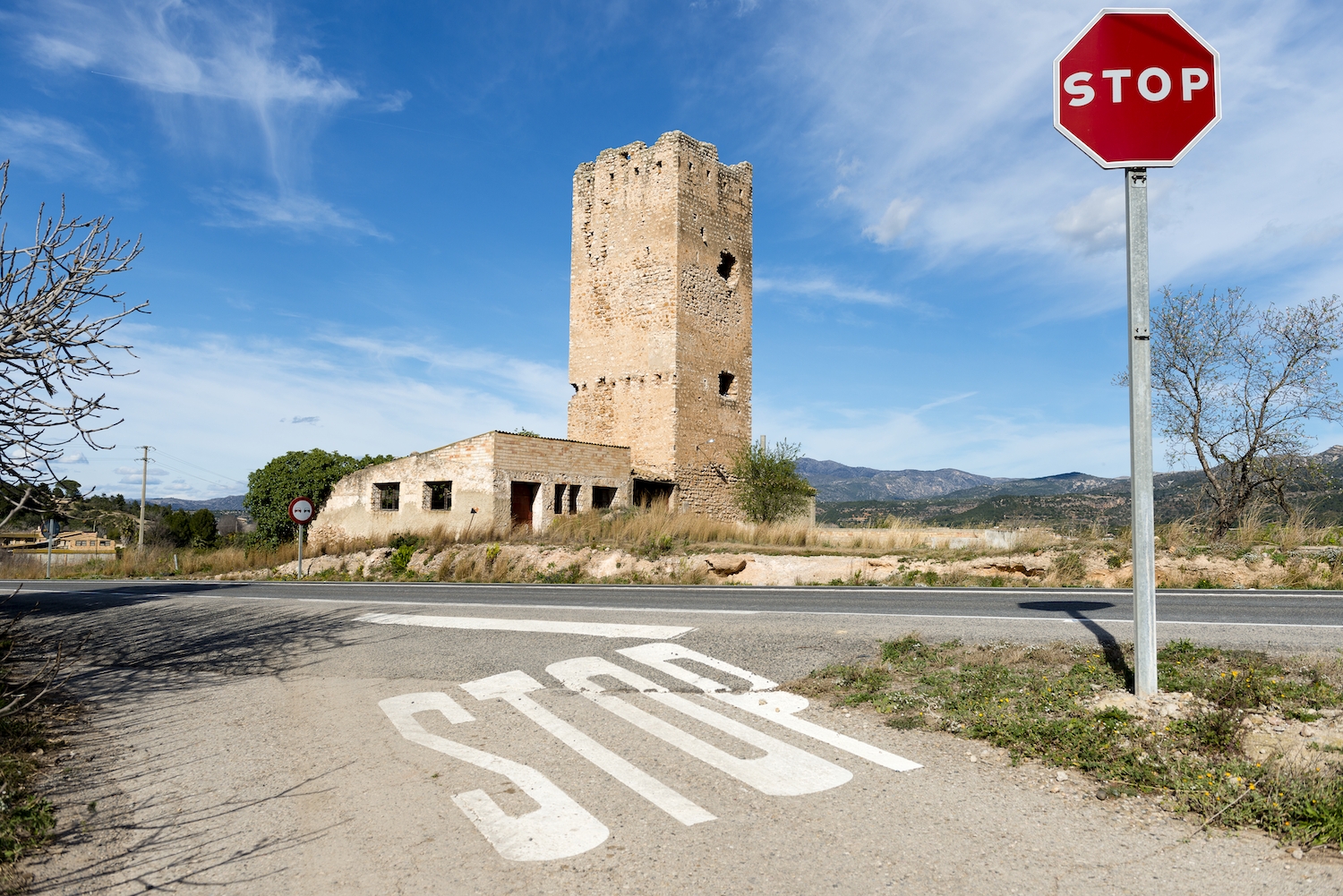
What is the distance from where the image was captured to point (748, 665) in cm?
643

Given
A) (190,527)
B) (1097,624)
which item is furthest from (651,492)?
(190,527)

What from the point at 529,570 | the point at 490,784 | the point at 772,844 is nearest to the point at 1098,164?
the point at 772,844

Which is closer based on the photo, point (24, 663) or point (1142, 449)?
point (1142, 449)

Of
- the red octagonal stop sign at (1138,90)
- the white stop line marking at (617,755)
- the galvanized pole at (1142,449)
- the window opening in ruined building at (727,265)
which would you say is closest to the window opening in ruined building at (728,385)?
the window opening in ruined building at (727,265)

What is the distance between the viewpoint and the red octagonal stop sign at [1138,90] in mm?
4953

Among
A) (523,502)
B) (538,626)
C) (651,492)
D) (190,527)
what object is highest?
(651,492)

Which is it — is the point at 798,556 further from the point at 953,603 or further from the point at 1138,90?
the point at 1138,90

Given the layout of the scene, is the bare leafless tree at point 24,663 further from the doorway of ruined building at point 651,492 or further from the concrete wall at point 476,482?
the doorway of ruined building at point 651,492

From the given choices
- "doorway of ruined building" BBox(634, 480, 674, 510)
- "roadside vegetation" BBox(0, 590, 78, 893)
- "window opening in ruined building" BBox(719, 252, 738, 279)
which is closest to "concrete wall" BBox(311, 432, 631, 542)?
"doorway of ruined building" BBox(634, 480, 674, 510)

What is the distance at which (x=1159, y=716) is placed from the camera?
4539 mm

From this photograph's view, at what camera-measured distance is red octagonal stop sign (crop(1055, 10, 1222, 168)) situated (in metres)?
4.95

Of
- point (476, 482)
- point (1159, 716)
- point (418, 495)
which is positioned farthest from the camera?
point (418, 495)

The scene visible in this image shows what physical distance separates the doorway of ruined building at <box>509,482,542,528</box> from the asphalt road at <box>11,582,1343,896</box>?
62.4 feet

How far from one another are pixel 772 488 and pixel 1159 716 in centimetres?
2727
